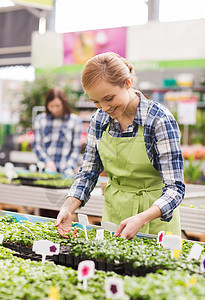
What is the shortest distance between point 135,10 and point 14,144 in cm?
451

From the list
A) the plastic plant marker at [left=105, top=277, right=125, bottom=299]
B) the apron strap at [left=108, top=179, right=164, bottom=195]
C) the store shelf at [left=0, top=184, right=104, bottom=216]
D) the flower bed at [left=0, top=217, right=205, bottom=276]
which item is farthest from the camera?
the store shelf at [left=0, top=184, right=104, bottom=216]

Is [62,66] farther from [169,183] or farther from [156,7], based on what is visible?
[169,183]

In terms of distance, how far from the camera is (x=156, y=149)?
78.3 inches

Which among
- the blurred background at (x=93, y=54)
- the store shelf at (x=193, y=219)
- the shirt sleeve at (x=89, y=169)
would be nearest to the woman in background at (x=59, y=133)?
the blurred background at (x=93, y=54)

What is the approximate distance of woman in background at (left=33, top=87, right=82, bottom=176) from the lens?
4.41 m

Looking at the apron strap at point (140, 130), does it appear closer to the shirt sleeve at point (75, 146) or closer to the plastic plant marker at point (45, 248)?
the plastic plant marker at point (45, 248)

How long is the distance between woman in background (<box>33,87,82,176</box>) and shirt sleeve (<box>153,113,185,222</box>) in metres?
2.44

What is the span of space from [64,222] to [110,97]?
679mm

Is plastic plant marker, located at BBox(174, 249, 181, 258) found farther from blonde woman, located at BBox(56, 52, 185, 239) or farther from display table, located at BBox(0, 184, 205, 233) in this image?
display table, located at BBox(0, 184, 205, 233)

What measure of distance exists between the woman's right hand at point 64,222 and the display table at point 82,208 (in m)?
1.05

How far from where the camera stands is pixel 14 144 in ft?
29.4

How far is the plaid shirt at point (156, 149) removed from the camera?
1.90 meters

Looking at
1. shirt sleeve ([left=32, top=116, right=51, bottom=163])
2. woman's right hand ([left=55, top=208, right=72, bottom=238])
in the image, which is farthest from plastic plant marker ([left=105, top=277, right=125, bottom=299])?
shirt sleeve ([left=32, top=116, right=51, bottom=163])

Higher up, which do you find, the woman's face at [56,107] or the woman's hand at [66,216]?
the woman's face at [56,107]
